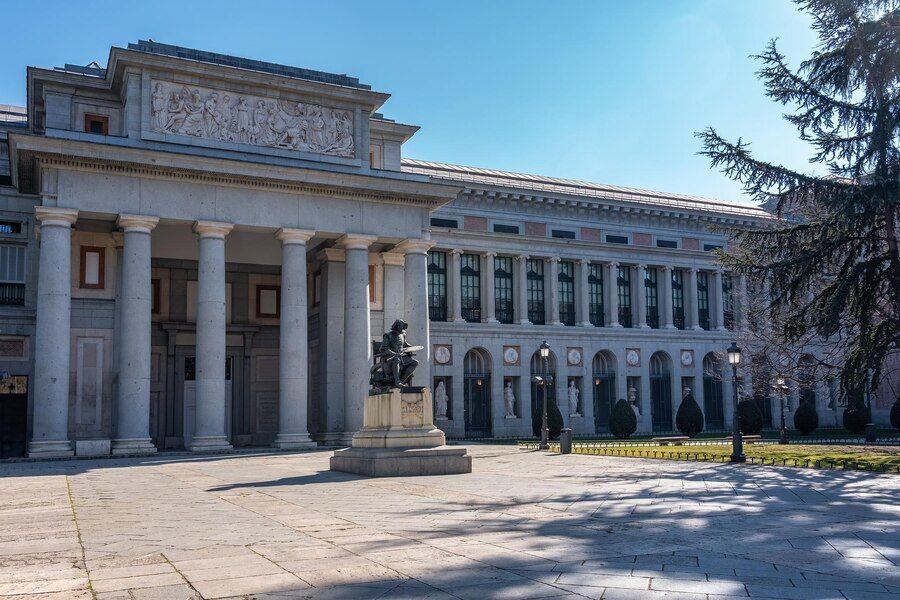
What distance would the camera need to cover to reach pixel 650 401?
2419 inches

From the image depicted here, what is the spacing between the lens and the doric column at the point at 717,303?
64.9 m

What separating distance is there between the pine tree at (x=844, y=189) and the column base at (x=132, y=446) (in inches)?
933

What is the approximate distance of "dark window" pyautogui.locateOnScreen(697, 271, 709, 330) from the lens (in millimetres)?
65125

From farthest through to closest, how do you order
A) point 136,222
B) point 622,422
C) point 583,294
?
point 583,294 → point 622,422 → point 136,222

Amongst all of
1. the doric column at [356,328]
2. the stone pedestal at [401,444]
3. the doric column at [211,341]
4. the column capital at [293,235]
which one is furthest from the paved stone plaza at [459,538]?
the doric column at [356,328]

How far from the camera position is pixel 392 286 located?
43125 millimetres

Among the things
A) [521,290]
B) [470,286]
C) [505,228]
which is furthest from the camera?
[521,290]

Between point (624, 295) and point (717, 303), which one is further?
point (717, 303)

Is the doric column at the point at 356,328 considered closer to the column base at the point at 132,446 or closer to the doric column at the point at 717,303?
the column base at the point at 132,446

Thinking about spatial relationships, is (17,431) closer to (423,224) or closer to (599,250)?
(423,224)

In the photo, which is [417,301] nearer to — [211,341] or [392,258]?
[392,258]

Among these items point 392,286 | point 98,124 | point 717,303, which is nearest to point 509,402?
point 392,286

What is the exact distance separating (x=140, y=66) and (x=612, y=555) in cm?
3246

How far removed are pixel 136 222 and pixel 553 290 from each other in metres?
31.4
